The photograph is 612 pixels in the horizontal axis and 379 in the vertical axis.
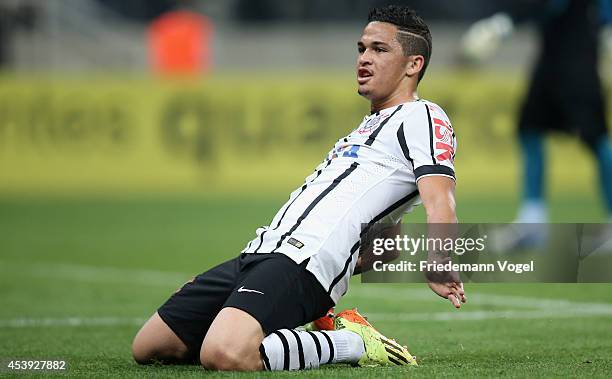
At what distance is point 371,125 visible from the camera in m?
5.45

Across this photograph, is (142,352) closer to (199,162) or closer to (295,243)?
(295,243)

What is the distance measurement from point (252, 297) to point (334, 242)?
0.42 m

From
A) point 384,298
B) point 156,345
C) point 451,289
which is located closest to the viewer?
point 451,289

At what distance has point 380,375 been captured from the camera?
4980mm

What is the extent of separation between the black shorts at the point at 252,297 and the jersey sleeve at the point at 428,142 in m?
0.64

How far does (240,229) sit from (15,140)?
19.6 ft

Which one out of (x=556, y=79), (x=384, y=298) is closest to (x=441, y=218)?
(x=384, y=298)

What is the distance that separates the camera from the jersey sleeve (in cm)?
507

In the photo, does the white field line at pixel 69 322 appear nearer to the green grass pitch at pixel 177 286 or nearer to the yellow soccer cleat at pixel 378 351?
the green grass pitch at pixel 177 286

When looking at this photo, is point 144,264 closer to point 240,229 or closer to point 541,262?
point 240,229

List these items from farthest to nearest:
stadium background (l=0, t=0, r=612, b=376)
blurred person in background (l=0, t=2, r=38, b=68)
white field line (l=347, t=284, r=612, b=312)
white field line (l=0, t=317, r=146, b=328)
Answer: blurred person in background (l=0, t=2, r=38, b=68) → white field line (l=347, t=284, r=612, b=312) → white field line (l=0, t=317, r=146, b=328) → stadium background (l=0, t=0, r=612, b=376)

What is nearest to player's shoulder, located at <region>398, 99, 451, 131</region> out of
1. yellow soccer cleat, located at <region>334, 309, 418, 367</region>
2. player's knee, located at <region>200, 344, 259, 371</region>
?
yellow soccer cleat, located at <region>334, 309, 418, 367</region>

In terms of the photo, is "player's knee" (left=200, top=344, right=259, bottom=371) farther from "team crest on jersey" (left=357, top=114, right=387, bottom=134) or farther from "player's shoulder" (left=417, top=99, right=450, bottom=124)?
"player's shoulder" (left=417, top=99, right=450, bottom=124)

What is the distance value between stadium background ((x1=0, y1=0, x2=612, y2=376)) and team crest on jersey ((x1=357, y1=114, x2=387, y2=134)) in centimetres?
106
